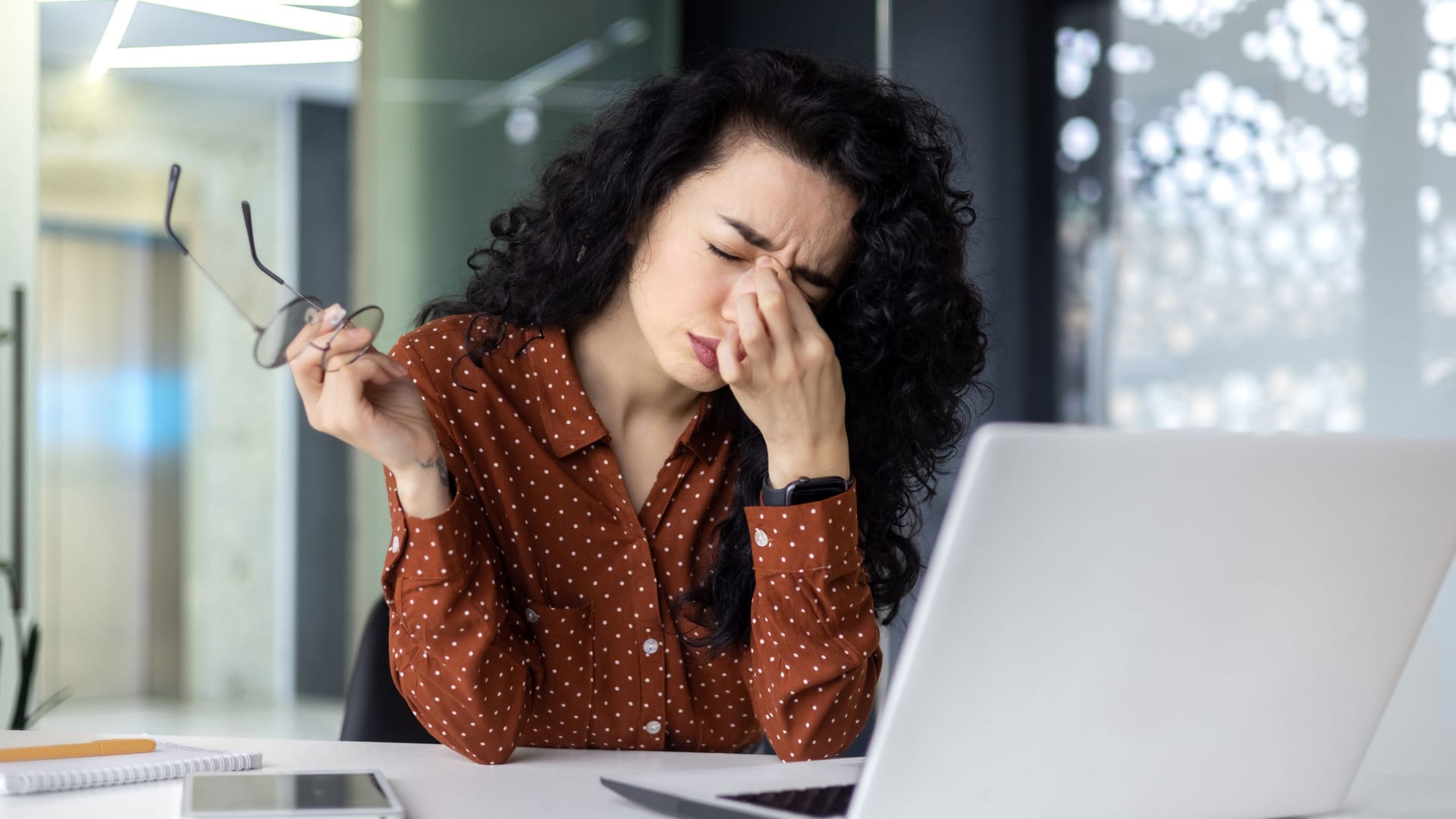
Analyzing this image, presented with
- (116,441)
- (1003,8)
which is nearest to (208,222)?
(116,441)

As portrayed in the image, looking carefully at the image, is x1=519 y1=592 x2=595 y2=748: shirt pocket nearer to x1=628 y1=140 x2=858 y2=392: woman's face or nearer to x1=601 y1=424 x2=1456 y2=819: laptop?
x1=628 y1=140 x2=858 y2=392: woman's face

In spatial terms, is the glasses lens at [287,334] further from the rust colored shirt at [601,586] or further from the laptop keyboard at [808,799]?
the laptop keyboard at [808,799]

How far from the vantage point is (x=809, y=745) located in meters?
1.24

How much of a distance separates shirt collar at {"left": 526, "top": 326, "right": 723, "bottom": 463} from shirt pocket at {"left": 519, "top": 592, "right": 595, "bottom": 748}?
18 cm

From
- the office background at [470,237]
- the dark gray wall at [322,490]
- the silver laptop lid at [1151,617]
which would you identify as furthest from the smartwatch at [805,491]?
the dark gray wall at [322,490]

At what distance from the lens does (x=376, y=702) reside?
1.31 m

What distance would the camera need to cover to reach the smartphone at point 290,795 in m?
0.75

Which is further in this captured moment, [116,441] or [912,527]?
[116,441]

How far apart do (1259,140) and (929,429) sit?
1878 mm

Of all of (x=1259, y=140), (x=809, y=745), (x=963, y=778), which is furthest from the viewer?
(x=1259, y=140)

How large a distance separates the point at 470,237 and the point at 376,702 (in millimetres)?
2049

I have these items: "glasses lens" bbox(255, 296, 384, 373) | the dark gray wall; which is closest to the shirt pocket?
"glasses lens" bbox(255, 296, 384, 373)

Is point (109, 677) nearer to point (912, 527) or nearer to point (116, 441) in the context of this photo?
point (116, 441)

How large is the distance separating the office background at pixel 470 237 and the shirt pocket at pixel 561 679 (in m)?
1.27
